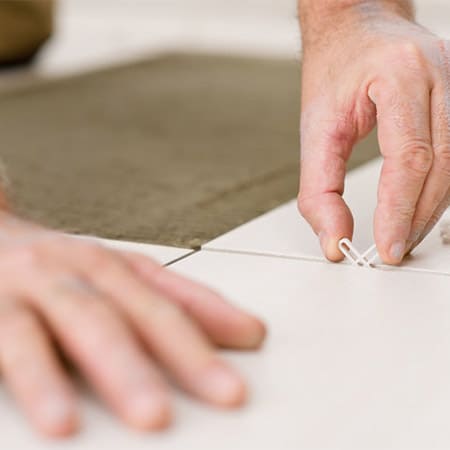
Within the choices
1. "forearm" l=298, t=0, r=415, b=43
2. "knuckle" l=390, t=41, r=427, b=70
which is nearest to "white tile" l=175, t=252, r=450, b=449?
"knuckle" l=390, t=41, r=427, b=70

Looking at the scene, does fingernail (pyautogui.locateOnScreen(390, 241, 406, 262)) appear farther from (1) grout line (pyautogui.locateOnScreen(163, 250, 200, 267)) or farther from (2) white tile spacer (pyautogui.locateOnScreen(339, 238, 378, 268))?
(1) grout line (pyautogui.locateOnScreen(163, 250, 200, 267))

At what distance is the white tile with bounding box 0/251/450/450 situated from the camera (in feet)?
2.19

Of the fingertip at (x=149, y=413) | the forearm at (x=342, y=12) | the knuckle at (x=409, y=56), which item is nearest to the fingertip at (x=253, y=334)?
the fingertip at (x=149, y=413)

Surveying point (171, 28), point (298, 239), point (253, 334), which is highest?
point (253, 334)

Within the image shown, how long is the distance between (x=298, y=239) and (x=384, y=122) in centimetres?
20

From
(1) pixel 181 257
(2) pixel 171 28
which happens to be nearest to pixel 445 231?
(1) pixel 181 257

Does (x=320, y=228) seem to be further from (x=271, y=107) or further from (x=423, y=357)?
(x=271, y=107)

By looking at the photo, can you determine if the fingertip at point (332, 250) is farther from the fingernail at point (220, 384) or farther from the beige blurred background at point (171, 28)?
the beige blurred background at point (171, 28)

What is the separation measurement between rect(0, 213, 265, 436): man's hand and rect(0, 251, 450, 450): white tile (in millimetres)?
21

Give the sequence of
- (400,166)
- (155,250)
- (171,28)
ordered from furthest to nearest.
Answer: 1. (171,28)
2. (155,250)
3. (400,166)

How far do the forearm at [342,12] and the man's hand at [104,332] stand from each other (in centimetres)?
59

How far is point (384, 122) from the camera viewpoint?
41.1 inches

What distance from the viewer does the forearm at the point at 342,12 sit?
123 centimetres

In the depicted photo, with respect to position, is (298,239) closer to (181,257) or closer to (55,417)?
(181,257)
